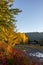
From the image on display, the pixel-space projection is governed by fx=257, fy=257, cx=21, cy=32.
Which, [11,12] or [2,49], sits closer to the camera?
[2,49]

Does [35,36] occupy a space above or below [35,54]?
above

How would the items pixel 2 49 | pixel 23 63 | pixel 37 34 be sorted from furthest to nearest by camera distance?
pixel 37 34
pixel 2 49
pixel 23 63

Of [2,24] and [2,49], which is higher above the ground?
[2,24]

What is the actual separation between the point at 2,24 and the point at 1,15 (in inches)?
34.4

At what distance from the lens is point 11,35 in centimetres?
3941

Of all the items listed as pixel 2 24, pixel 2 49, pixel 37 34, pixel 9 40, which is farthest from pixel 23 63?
pixel 37 34

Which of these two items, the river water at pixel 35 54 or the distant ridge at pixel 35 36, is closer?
the river water at pixel 35 54

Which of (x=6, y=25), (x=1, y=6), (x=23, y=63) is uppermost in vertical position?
(x=1, y=6)

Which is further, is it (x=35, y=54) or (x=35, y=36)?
(x=35, y=36)

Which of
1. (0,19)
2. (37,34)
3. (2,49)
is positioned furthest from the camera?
(37,34)

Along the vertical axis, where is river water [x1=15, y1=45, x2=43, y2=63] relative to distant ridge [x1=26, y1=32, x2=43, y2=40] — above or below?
below

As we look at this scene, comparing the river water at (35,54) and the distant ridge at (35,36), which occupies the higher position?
the distant ridge at (35,36)

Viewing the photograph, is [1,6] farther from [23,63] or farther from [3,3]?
[23,63]

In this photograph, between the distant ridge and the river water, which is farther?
the distant ridge
